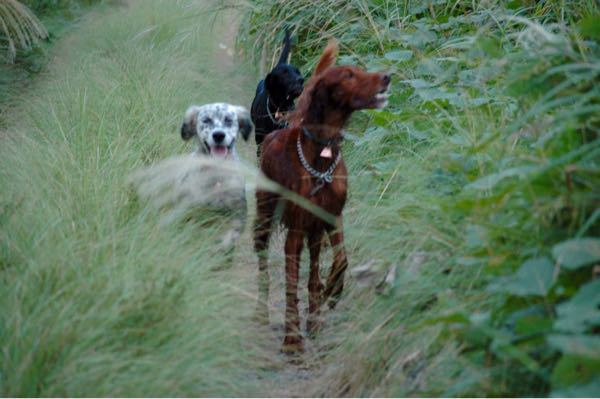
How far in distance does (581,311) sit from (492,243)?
72 centimetres

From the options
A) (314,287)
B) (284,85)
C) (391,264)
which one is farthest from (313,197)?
(284,85)

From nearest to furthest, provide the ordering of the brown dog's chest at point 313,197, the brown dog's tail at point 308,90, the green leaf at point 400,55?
the brown dog's chest at point 313,197
the brown dog's tail at point 308,90
the green leaf at point 400,55

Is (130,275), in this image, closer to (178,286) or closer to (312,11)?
(178,286)

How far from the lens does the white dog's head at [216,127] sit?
223 inches

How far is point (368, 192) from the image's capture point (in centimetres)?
563

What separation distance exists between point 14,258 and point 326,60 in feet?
7.34

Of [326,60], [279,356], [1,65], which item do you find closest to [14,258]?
[279,356]

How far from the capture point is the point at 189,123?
19.4 feet

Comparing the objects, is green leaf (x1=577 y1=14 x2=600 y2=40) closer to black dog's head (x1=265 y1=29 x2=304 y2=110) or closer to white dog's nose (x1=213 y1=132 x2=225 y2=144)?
white dog's nose (x1=213 y1=132 x2=225 y2=144)

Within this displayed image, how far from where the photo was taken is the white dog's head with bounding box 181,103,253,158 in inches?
223

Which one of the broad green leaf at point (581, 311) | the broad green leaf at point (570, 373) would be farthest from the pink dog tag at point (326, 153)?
the broad green leaf at point (570, 373)

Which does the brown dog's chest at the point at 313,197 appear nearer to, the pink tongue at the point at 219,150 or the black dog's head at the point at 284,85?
the pink tongue at the point at 219,150

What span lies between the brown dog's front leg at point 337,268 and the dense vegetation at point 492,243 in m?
0.15

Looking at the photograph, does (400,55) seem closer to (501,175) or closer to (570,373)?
(501,175)
